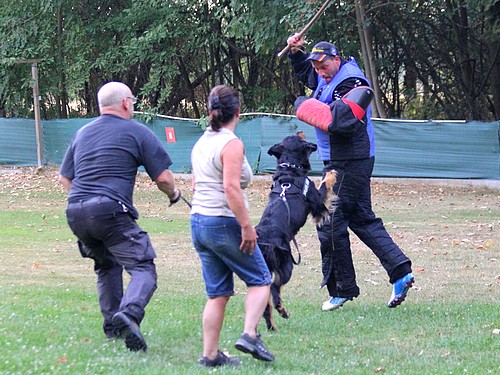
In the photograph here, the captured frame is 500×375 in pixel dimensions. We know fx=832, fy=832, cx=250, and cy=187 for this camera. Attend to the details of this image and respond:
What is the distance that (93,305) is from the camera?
7613mm

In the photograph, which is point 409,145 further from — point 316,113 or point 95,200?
point 95,200

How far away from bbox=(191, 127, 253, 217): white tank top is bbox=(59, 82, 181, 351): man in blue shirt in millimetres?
552

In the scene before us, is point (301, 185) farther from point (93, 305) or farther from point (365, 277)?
point (365, 277)

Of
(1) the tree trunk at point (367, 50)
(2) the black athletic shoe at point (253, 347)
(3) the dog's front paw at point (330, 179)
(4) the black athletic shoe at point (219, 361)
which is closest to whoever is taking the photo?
(2) the black athletic shoe at point (253, 347)

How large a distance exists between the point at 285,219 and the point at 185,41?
20.8 meters

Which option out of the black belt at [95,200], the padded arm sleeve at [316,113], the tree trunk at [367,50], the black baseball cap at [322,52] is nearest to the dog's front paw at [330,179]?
the padded arm sleeve at [316,113]

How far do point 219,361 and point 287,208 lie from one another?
1816 mm

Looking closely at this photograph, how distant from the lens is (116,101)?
581cm

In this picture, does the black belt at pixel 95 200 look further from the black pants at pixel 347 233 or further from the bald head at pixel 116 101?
the black pants at pixel 347 233

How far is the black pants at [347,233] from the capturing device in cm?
740

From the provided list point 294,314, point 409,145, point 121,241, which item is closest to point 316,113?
point 294,314

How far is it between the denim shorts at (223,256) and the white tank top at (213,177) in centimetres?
5

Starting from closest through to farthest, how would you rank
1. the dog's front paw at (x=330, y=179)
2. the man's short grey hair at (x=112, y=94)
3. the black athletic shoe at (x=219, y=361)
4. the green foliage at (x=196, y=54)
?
the black athletic shoe at (x=219, y=361)
the man's short grey hair at (x=112, y=94)
the dog's front paw at (x=330, y=179)
the green foliage at (x=196, y=54)

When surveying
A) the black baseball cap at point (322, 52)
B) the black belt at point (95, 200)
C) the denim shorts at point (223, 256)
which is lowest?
the denim shorts at point (223, 256)
